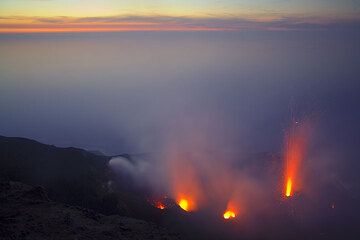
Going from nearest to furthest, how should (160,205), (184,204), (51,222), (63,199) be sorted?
(51,222) → (63,199) → (160,205) → (184,204)

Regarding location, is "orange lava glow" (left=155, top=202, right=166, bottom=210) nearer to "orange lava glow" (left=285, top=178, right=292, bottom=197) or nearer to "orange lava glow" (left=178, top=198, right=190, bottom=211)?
"orange lava glow" (left=178, top=198, right=190, bottom=211)

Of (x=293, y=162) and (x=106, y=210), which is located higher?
(x=293, y=162)

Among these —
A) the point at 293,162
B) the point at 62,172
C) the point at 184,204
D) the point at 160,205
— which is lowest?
the point at 62,172

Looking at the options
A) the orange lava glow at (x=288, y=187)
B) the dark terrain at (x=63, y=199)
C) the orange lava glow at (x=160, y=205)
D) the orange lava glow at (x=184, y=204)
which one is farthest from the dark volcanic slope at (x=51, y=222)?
the orange lava glow at (x=288, y=187)

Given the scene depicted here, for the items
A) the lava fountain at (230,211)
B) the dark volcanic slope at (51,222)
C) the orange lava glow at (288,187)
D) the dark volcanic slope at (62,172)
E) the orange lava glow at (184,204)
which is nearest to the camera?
the dark volcanic slope at (51,222)

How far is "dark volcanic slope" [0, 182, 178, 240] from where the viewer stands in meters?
27.0

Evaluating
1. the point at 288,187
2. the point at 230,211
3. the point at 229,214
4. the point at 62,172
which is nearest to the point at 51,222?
the point at 62,172

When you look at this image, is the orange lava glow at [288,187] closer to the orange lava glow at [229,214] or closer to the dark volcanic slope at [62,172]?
the orange lava glow at [229,214]

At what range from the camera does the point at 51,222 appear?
2872 centimetres

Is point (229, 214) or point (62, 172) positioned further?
point (229, 214)

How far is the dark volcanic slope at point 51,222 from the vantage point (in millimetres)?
26969

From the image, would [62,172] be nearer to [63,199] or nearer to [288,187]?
[63,199]

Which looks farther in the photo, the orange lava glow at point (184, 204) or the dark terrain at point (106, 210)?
the orange lava glow at point (184, 204)

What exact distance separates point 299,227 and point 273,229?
520 centimetres
